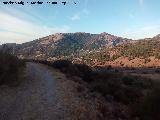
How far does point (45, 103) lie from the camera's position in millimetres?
22078

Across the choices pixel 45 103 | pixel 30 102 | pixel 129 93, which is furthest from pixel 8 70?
pixel 129 93

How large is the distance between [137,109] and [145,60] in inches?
4049

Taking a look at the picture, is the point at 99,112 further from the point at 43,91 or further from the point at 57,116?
the point at 43,91

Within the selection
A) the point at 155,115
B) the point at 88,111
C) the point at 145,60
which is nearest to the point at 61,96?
the point at 88,111

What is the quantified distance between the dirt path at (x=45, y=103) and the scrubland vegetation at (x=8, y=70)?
0.96m

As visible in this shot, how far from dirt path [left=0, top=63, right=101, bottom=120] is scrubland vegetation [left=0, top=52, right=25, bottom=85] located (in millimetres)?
956

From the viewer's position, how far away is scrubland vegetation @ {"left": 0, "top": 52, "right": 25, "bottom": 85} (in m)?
27.4

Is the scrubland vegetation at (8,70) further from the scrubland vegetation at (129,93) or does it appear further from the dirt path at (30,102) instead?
the scrubland vegetation at (129,93)

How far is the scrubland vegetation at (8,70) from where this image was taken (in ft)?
90.0

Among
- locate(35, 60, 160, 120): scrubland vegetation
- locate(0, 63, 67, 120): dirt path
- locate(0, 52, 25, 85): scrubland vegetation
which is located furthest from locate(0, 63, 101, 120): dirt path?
locate(35, 60, 160, 120): scrubland vegetation

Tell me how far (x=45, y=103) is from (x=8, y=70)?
775 cm

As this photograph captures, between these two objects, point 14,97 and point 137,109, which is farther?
point 14,97

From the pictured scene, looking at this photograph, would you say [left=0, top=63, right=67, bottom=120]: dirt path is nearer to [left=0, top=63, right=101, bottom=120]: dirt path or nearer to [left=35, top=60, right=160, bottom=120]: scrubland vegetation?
[left=0, top=63, right=101, bottom=120]: dirt path

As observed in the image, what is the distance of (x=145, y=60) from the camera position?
11975cm
